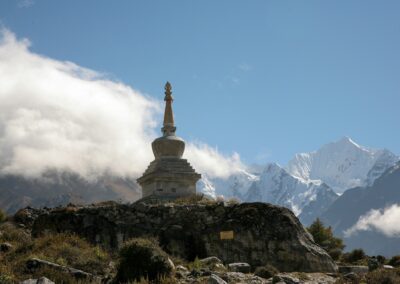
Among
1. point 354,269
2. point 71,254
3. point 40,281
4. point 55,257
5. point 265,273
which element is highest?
point 354,269

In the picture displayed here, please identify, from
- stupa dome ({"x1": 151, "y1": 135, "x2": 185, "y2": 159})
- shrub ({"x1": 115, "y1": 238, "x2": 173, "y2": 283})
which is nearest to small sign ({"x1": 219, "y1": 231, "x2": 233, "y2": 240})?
shrub ({"x1": 115, "y1": 238, "x2": 173, "y2": 283})

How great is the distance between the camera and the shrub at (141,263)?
1352cm

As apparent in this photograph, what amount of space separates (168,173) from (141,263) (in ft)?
81.5

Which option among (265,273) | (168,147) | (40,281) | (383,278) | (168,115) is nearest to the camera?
(40,281)

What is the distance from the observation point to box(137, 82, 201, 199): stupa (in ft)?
126

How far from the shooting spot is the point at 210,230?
20.6 m

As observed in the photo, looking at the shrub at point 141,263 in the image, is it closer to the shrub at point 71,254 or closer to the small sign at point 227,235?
the shrub at point 71,254

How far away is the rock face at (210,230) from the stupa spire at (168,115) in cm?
2290

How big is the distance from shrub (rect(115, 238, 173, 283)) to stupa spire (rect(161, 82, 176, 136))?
30087 millimetres

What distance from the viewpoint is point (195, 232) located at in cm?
2059

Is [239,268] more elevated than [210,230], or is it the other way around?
[210,230]

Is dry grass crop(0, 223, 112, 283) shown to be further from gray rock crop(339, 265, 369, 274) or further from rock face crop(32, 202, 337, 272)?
gray rock crop(339, 265, 369, 274)

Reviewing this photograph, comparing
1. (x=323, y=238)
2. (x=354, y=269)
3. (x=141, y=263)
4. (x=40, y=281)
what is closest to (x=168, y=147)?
(x=323, y=238)

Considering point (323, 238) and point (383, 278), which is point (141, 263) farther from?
point (323, 238)
